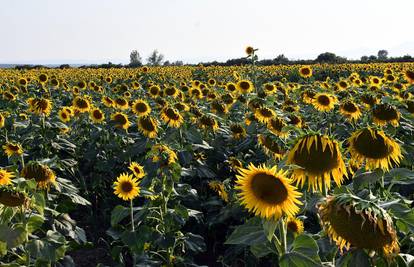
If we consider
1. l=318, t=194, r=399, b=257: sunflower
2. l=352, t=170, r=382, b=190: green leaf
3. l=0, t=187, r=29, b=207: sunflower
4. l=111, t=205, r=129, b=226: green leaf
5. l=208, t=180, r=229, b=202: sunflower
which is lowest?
l=208, t=180, r=229, b=202: sunflower

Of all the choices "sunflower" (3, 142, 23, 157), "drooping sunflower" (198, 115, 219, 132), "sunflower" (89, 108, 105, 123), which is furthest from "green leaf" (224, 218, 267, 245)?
"sunflower" (89, 108, 105, 123)

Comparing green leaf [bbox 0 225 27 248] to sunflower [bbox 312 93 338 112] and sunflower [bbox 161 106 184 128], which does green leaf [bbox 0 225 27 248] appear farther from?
sunflower [bbox 312 93 338 112]

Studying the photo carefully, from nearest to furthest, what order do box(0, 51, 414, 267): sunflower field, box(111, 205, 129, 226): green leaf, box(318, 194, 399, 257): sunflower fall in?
1. box(318, 194, 399, 257): sunflower
2. box(0, 51, 414, 267): sunflower field
3. box(111, 205, 129, 226): green leaf

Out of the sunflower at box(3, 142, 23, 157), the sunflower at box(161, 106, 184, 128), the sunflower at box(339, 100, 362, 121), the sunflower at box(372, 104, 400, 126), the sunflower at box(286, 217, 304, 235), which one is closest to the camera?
the sunflower at box(286, 217, 304, 235)

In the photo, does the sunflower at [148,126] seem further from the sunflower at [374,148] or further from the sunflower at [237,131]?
the sunflower at [374,148]

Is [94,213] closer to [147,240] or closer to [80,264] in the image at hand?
[80,264]

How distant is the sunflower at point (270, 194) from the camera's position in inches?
82.4

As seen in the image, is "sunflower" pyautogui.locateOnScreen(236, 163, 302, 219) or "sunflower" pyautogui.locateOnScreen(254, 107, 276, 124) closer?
"sunflower" pyautogui.locateOnScreen(236, 163, 302, 219)

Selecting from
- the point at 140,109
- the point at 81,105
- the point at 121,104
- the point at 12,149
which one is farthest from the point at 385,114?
the point at 81,105

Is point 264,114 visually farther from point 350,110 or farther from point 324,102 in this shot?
point 324,102

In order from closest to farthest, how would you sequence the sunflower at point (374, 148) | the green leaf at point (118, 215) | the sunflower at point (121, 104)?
the sunflower at point (374, 148) → the green leaf at point (118, 215) → the sunflower at point (121, 104)

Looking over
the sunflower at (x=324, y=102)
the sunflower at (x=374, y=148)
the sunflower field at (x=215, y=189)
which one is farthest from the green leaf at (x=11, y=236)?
the sunflower at (x=324, y=102)

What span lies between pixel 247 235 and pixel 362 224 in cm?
64

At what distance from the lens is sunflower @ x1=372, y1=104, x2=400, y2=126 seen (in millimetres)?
4207
